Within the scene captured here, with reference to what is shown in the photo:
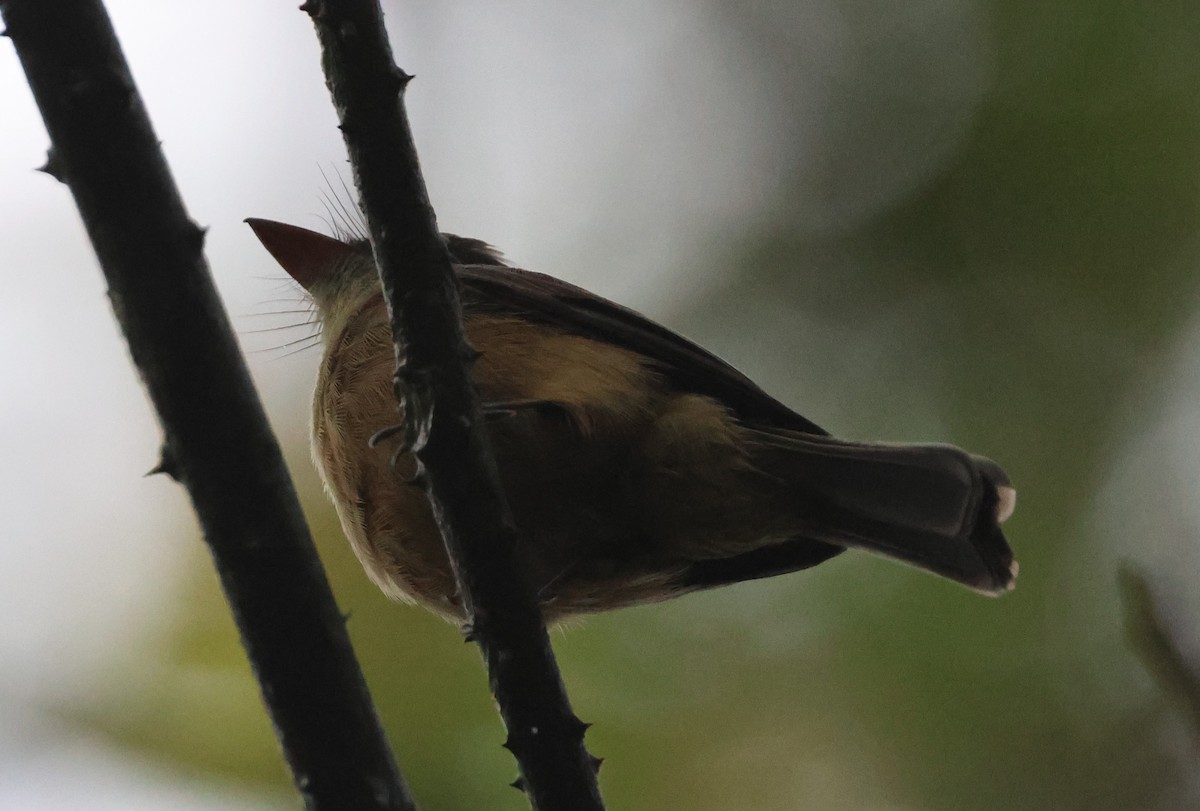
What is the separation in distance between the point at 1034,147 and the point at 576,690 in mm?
1945

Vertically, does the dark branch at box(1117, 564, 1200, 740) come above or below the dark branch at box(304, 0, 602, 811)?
below

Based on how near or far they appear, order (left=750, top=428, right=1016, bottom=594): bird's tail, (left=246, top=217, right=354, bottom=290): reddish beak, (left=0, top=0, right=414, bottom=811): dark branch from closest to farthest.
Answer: (left=0, top=0, right=414, bottom=811): dark branch
(left=750, top=428, right=1016, bottom=594): bird's tail
(left=246, top=217, right=354, bottom=290): reddish beak

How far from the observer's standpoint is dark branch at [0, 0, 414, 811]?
Result: 1.69 m

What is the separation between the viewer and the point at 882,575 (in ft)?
10.8

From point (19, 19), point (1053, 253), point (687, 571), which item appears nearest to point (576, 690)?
point (687, 571)

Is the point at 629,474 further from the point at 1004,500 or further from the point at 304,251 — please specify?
the point at 304,251

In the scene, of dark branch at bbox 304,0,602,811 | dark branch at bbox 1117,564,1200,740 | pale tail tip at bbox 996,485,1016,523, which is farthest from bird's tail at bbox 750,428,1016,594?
dark branch at bbox 304,0,602,811

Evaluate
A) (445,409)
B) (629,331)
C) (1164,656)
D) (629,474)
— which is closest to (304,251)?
(629,331)

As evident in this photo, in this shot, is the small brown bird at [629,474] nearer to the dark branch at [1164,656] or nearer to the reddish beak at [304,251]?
the dark branch at [1164,656]

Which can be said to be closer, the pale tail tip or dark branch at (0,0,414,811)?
dark branch at (0,0,414,811)

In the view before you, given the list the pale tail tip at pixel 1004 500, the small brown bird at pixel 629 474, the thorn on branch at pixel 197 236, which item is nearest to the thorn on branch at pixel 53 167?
the thorn on branch at pixel 197 236

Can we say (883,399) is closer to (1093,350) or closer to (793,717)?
(1093,350)

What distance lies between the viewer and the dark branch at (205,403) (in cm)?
169

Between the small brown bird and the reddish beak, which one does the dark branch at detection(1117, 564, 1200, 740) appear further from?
the reddish beak
